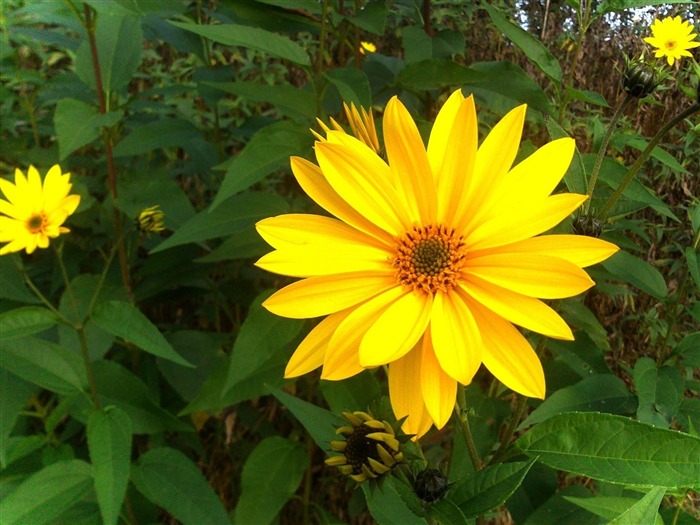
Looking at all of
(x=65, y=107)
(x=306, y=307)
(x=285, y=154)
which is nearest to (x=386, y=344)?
(x=306, y=307)

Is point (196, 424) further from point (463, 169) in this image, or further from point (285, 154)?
point (463, 169)

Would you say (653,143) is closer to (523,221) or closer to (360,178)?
(523,221)

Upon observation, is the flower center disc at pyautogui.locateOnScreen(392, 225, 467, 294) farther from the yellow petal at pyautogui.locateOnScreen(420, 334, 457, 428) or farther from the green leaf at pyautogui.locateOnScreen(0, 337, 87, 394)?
the green leaf at pyautogui.locateOnScreen(0, 337, 87, 394)

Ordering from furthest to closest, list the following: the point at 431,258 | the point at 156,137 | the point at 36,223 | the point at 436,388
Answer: the point at 156,137 → the point at 36,223 → the point at 431,258 → the point at 436,388

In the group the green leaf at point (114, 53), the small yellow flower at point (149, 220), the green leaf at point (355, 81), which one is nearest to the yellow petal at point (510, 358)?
the green leaf at point (355, 81)

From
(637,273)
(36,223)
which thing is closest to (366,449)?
(637,273)

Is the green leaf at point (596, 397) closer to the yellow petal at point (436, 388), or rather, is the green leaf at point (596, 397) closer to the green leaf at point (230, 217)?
the yellow petal at point (436, 388)
